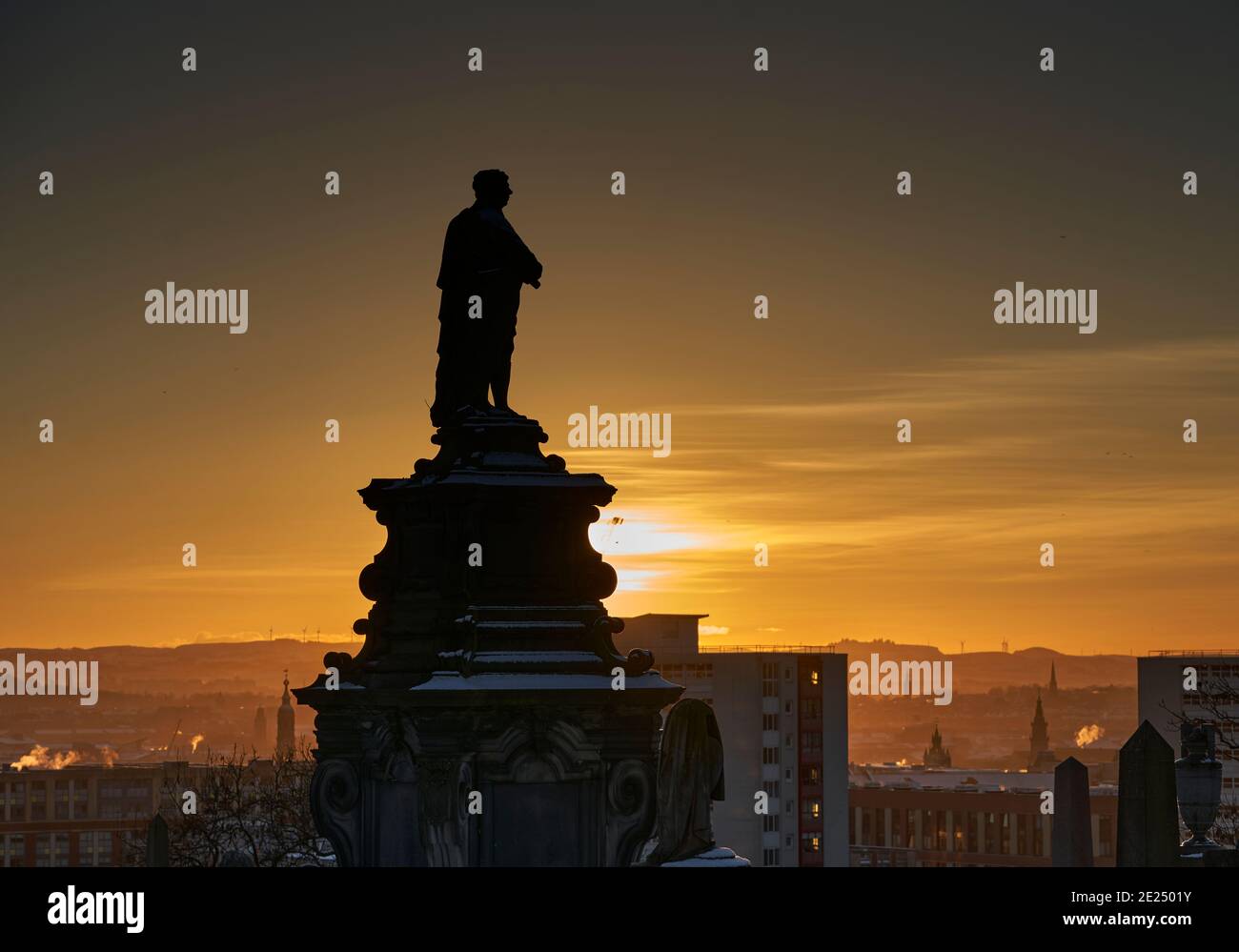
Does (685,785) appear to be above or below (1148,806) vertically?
above

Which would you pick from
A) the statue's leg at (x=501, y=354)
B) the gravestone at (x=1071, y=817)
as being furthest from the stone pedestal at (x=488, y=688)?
the gravestone at (x=1071, y=817)

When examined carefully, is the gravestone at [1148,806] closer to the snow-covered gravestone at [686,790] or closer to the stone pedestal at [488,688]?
the snow-covered gravestone at [686,790]

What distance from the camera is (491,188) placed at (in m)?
23.0

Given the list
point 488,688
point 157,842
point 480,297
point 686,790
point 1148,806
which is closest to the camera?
point 686,790

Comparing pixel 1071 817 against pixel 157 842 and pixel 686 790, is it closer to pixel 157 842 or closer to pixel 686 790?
pixel 686 790

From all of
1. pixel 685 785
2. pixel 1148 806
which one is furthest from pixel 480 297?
pixel 1148 806

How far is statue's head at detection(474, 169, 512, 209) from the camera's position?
22.9 meters

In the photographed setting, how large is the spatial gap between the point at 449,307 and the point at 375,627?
3.52m

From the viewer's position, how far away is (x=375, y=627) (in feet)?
72.8

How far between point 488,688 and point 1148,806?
21.6 ft
